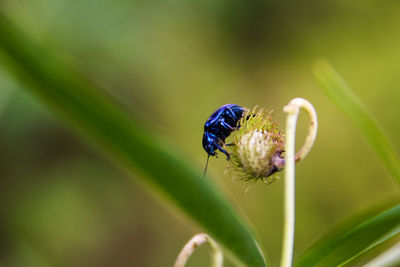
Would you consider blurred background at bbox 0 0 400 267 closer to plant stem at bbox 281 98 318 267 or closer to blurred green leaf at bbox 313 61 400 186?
blurred green leaf at bbox 313 61 400 186

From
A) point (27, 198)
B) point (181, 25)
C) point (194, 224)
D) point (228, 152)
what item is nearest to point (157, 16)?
point (181, 25)

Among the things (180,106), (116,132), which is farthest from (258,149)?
(180,106)

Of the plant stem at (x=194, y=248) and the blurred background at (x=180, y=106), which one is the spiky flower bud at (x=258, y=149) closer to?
the plant stem at (x=194, y=248)

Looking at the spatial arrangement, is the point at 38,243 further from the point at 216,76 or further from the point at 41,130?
the point at 216,76

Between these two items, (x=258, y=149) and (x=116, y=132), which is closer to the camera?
(x=116, y=132)

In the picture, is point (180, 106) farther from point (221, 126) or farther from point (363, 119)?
point (363, 119)

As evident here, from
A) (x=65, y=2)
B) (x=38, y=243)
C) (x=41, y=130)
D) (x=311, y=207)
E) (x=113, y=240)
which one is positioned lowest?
(x=311, y=207)
